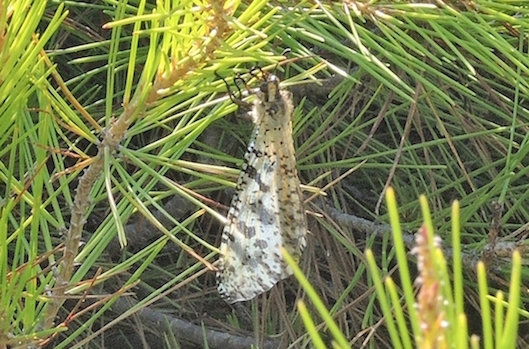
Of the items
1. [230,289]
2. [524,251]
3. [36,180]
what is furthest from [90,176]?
[524,251]

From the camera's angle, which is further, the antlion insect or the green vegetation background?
the antlion insect

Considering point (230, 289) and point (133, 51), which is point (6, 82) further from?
point (230, 289)

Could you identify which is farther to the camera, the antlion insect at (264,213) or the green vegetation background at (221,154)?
the antlion insect at (264,213)
